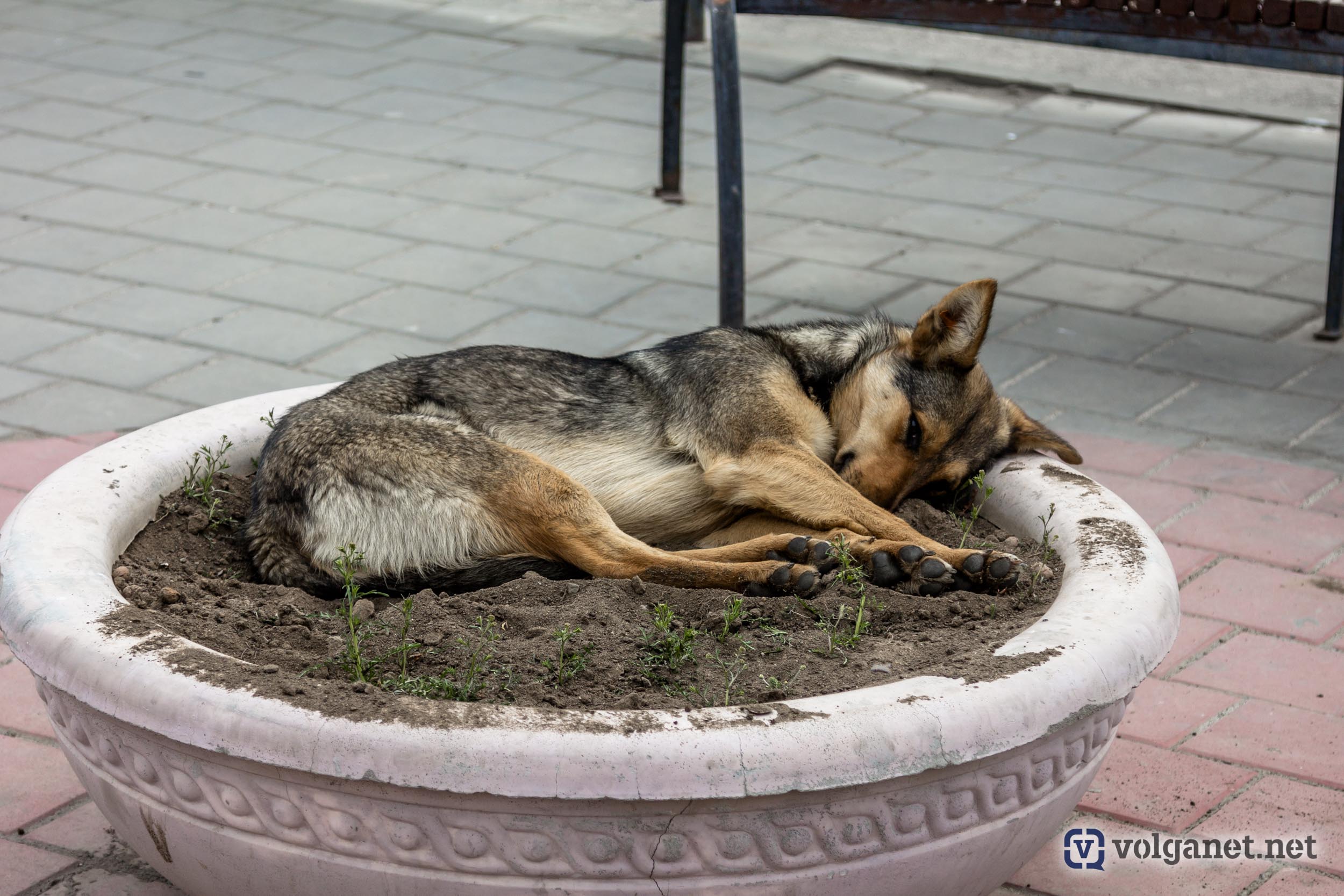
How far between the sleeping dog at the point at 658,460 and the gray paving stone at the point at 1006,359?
6.32 ft

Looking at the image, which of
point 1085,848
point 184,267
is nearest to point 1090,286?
point 1085,848

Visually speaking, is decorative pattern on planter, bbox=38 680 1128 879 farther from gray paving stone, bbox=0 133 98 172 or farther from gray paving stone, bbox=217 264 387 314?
gray paving stone, bbox=0 133 98 172

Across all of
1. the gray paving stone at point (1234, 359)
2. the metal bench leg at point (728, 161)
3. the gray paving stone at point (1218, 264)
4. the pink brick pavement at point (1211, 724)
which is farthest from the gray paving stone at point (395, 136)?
the gray paving stone at point (1234, 359)

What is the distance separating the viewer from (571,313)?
6.59m

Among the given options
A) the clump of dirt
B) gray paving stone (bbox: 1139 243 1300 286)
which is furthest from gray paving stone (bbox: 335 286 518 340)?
gray paving stone (bbox: 1139 243 1300 286)

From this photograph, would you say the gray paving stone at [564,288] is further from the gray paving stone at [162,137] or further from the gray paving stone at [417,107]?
the gray paving stone at [162,137]

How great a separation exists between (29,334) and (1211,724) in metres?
4.83

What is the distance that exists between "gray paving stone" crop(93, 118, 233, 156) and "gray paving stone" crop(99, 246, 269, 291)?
143 cm

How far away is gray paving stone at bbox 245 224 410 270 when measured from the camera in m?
7.12

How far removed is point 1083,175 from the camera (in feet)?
27.7

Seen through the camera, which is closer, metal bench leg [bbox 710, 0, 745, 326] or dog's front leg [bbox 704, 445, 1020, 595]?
dog's front leg [bbox 704, 445, 1020, 595]

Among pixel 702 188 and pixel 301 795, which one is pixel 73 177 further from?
pixel 301 795

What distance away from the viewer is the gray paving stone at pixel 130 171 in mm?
7969

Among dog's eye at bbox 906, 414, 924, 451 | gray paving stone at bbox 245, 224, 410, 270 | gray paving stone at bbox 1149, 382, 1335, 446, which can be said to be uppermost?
dog's eye at bbox 906, 414, 924, 451
